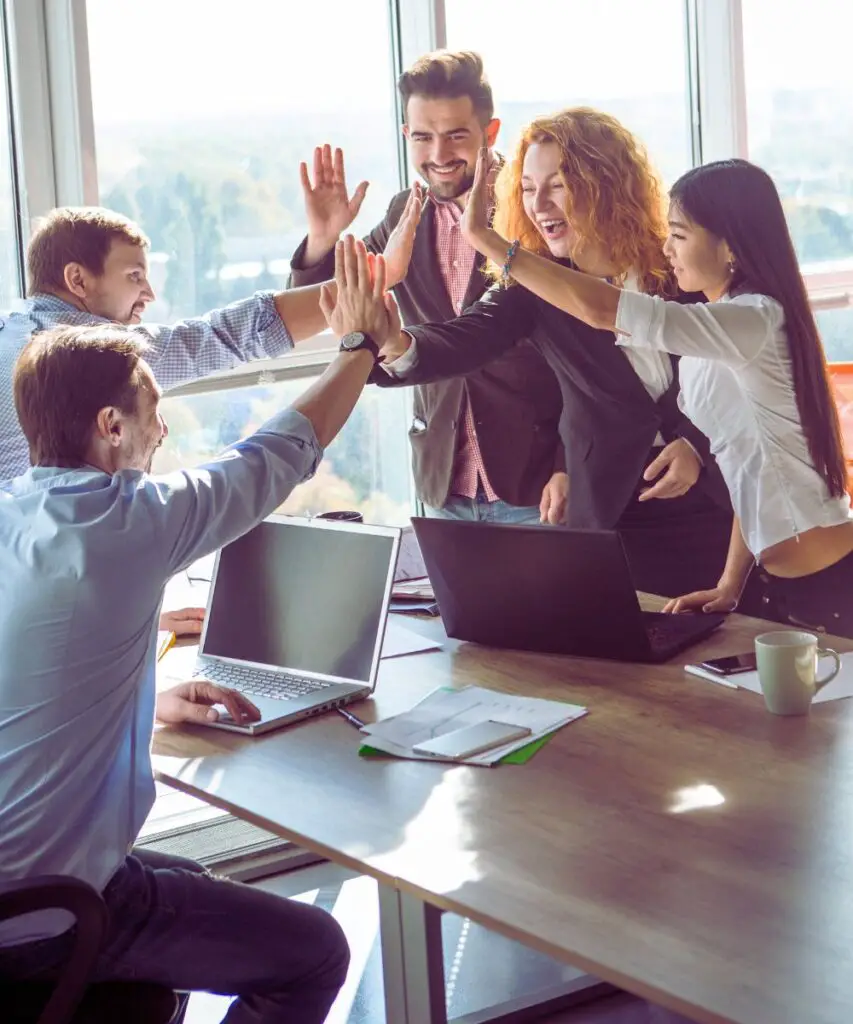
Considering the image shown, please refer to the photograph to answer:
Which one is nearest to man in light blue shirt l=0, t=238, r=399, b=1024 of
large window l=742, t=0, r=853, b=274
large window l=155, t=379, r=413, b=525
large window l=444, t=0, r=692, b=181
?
large window l=155, t=379, r=413, b=525

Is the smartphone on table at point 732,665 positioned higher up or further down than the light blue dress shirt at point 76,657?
further down

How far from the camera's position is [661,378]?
114 inches

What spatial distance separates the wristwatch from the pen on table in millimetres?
570

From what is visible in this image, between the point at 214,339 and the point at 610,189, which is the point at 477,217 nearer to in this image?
the point at 610,189

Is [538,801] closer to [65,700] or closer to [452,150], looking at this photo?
[65,700]

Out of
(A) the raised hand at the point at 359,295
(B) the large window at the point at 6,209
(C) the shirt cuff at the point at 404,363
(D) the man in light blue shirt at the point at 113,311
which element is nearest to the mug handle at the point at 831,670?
(A) the raised hand at the point at 359,295

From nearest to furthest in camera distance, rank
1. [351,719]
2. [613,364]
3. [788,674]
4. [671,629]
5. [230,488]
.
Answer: [230,488] → [788,674] → [351,719] → [671,629] → [613,364]

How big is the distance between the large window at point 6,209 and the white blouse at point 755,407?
164 centimetres

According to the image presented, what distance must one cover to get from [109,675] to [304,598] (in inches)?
23.6

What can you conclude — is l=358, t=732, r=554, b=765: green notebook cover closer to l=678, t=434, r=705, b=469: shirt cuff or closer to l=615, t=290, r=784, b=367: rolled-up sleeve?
l=615, t=290, r=784, b=367: rolled-up sleeve

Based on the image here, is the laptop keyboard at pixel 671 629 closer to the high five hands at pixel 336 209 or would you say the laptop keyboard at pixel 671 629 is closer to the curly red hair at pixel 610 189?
the curly red hair at pixel 610 189

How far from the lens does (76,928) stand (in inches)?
60.2

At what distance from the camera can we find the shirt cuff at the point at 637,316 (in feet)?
8.33

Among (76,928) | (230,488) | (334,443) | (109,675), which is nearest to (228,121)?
(334,443)
